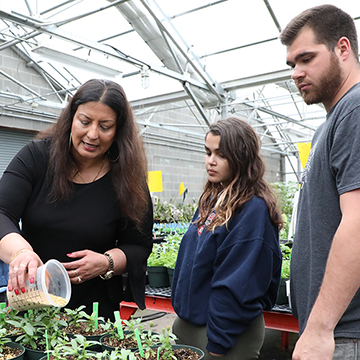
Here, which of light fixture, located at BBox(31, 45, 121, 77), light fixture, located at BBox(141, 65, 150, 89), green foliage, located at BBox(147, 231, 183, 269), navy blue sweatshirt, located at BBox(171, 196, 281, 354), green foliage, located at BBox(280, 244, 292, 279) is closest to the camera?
navy blue sweatshirt, located at BBox(171, 196, 281, 354)

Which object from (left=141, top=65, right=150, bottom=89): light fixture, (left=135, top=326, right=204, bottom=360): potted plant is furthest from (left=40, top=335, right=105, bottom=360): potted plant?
(left=141, top=65, right=150, bottom=89): light fixture

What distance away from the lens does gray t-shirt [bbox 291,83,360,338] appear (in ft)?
2.76

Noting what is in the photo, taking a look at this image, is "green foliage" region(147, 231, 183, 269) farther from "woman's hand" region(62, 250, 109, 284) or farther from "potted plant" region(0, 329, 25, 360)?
"potted plant" region(0, 329, 25, 360)

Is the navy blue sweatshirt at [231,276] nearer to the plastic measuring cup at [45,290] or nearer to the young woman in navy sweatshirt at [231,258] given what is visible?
the young woman in navy sweatshirt at [231,258]

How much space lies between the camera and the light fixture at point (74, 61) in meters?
4.05

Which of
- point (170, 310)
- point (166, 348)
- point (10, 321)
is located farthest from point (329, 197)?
point (170, 310)

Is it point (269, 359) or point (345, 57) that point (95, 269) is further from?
point (269, 359)

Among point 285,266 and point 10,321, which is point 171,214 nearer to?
point 285,266

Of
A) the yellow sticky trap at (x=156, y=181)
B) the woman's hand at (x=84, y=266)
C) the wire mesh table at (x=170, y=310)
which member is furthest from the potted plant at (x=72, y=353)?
the yellow sticky trap at (x=156, y=181)

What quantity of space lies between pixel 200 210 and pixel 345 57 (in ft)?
2.80

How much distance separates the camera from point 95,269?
1.15 m

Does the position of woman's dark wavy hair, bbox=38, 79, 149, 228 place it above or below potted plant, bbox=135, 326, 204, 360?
above

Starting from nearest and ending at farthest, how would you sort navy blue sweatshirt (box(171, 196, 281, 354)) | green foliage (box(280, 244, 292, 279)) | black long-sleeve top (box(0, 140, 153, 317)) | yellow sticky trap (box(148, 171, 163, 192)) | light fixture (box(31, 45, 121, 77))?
black long-sleeve top (box(0, 140, 153, 317)) → navy blue sweatshirt (box(171, 196, 281, 354)) → green foliage (box(280, 244, 292, 279)) → yellow sticky trap (box(148, 171, 163, 192)) → light fixture (box(31, 45, 121, 77))

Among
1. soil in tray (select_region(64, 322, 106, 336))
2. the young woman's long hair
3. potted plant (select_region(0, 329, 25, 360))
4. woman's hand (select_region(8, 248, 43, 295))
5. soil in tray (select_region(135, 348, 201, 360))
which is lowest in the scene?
soil in tray (select_region(135, 348, 201, 360))
